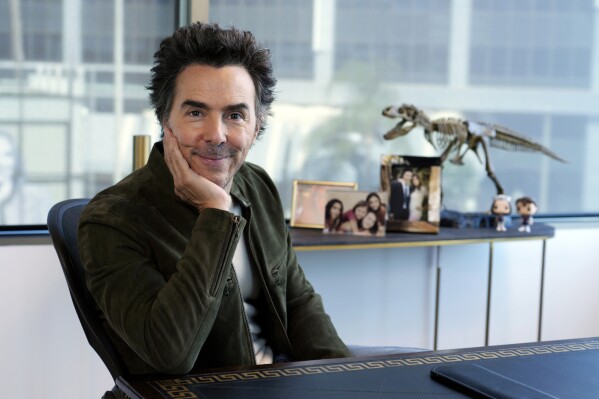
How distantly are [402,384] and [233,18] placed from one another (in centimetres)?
220

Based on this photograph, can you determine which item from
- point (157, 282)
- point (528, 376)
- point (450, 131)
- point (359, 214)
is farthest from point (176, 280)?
point (450, 131)

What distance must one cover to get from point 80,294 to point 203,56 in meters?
0.57

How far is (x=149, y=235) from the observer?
2045mm

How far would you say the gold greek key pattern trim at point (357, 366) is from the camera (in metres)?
1.78

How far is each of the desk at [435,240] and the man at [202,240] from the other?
870 millimetres

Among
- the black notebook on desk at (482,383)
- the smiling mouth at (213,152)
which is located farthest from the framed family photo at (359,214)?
the black notebook on desk at (482,383)

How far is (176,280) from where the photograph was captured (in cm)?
193

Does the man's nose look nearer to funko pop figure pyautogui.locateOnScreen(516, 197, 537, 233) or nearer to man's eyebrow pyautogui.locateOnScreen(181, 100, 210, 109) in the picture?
man's eyebrow pyautogui.locateOnScreen(181, 100, 210, 109)

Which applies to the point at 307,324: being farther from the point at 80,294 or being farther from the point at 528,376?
the point at 528,376

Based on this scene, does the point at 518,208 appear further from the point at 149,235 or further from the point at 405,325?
the point at 149,235

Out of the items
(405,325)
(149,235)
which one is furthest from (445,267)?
(149,235)

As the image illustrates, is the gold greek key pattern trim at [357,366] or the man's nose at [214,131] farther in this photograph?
the man's nose at [214,131]

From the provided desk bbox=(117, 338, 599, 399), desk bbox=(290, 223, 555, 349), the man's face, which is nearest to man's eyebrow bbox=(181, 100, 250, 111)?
the man's face

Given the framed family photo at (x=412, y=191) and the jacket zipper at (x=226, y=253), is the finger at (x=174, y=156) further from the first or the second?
the framed family photo at (x=412, y=191)
